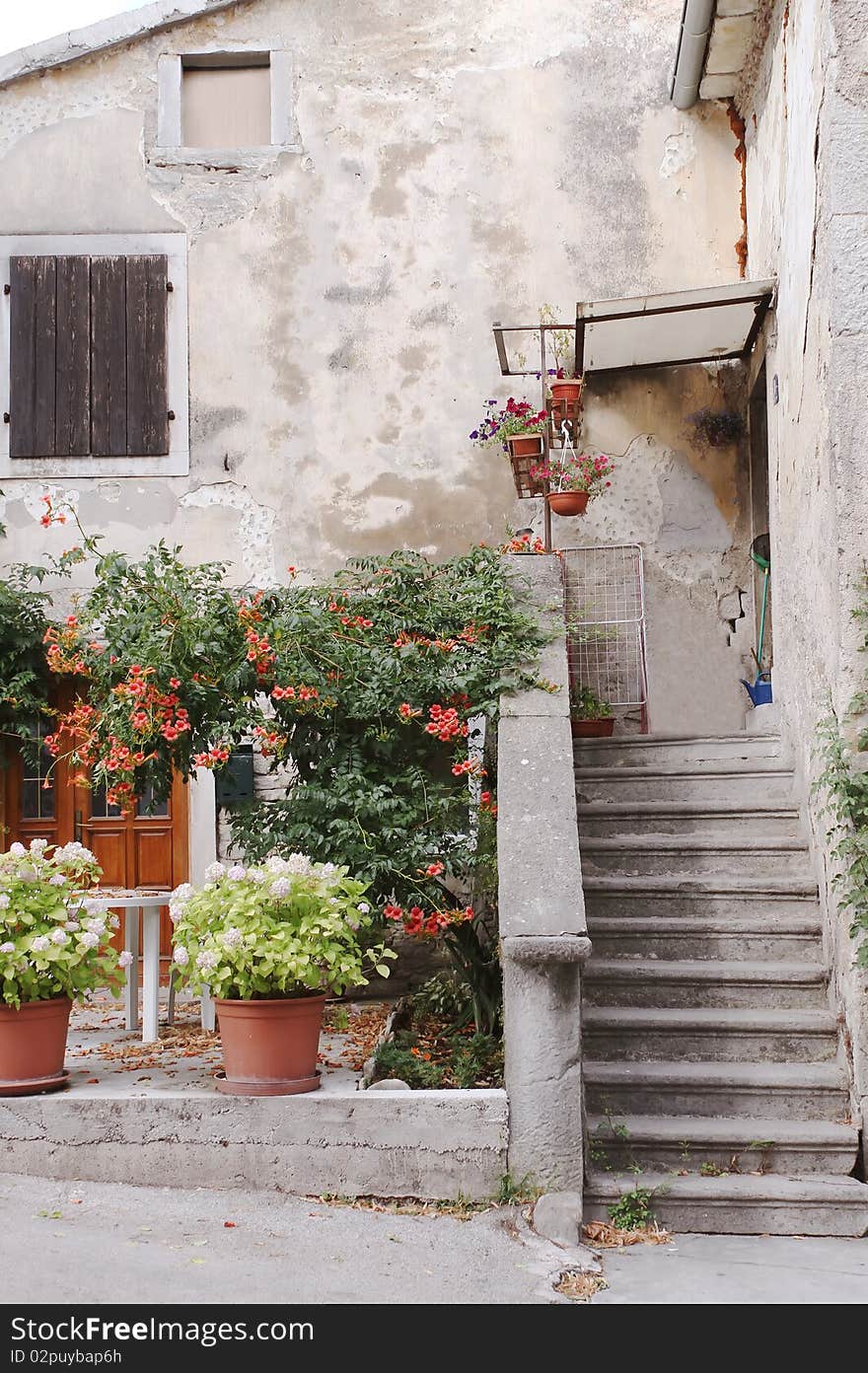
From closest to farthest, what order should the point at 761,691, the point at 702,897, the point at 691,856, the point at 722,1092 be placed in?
the point at 722,1092 → the point at 702,897 → the point at 691,856 → the point at 761,691

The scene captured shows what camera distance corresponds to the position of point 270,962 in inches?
168

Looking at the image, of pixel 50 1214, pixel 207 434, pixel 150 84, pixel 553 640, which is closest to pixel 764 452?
pixel 553 640

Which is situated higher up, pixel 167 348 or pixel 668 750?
pixel 167 348

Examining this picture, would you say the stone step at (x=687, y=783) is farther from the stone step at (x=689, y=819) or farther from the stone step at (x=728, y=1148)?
the stone step at (x=728, y=1148)

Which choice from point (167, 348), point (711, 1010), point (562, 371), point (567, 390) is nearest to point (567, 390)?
point (567, 390)

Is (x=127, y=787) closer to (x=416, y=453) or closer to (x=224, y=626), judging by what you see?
(x=224, y=626)

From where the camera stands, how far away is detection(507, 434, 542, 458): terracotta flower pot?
735 cm

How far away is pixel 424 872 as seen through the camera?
5.27 m

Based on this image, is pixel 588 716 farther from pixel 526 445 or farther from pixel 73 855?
pixel 73 855

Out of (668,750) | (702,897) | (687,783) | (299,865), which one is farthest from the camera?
(668,750)

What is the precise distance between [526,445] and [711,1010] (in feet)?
11.7

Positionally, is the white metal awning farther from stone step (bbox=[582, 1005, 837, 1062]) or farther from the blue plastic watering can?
stone step (bbox=[582, 1005, 837, 1062])

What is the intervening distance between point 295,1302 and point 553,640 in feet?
10.2

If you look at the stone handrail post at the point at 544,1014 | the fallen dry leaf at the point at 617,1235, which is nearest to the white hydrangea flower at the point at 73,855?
the stone handrail post at the point at 544,1014
